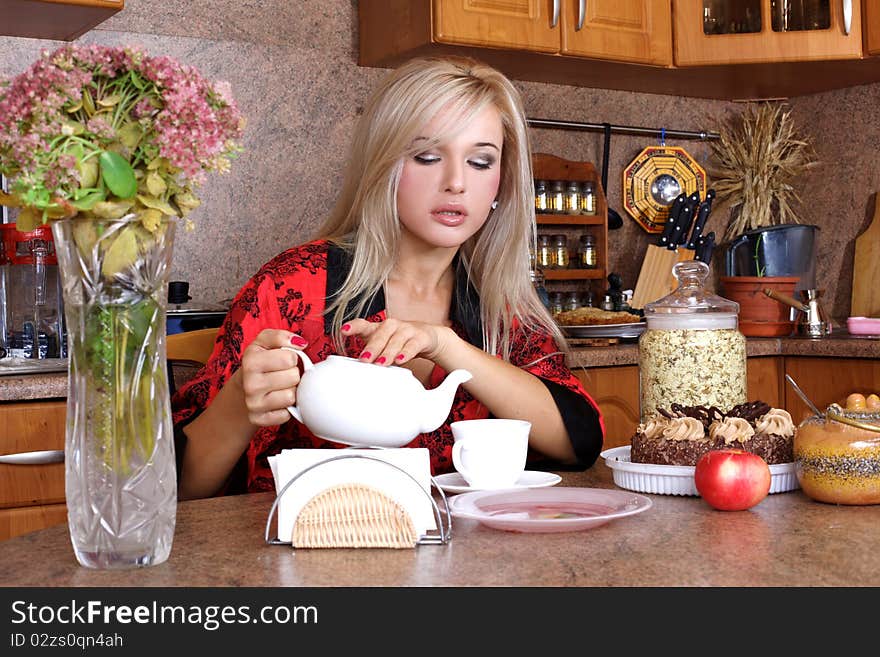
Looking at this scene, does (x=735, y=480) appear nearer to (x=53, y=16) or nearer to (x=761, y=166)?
(x=53, y=16)

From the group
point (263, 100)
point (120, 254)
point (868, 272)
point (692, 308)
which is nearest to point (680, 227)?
point (868, 272)

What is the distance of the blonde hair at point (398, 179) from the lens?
158cm

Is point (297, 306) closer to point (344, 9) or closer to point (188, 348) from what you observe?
point (188, 348)

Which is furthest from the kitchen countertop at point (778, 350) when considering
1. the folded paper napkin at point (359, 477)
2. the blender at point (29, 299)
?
the folded paper napkin at point (359, 477)

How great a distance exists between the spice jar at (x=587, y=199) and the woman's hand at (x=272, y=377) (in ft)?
6.78

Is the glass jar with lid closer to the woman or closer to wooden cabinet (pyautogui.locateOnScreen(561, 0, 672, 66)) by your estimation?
the woman

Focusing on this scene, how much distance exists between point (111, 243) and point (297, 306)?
0.79 meters

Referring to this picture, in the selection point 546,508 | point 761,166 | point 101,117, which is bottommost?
point 546,508

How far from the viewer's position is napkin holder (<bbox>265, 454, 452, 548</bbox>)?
90 centimetres

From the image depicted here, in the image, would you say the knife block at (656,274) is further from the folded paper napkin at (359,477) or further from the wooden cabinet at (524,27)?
the folded paper napkin at (359,477)

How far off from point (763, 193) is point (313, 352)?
7.00 ft

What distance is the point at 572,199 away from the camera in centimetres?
303

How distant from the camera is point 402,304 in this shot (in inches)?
67.1
